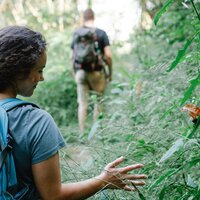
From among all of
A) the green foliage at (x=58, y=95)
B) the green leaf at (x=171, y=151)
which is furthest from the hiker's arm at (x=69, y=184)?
the green foliage at (x=58, y=95)

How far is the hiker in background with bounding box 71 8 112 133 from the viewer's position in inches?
271

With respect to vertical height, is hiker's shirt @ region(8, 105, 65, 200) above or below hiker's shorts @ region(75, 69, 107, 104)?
above

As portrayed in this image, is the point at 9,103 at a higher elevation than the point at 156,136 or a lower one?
higher

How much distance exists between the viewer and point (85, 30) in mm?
6895

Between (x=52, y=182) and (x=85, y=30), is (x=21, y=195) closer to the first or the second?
(x=52, y=182)

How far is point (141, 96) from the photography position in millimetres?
4855

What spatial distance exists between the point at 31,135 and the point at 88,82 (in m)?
5.34

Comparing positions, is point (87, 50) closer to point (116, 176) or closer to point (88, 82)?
point (88, 82)

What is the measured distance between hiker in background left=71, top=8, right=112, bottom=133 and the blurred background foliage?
395mm

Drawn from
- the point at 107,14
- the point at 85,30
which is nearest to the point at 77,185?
the point at 85,30

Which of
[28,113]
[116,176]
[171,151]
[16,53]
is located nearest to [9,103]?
[28,113]

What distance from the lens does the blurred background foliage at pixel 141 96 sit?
2.42 metres

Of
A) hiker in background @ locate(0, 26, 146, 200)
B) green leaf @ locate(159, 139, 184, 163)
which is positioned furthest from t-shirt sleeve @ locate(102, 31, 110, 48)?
green leaf @ locate(159, 139, 184, 163)

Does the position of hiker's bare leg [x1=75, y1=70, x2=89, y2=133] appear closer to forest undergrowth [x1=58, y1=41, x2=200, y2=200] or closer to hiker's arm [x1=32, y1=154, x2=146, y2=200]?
forest undergrowth [x1=58, y1=41, x2=200, y2=200]
